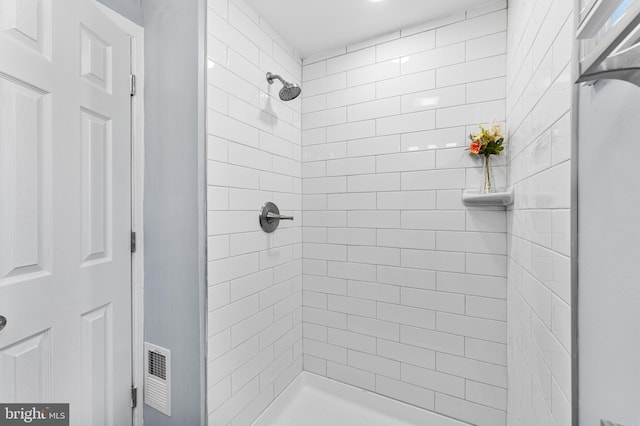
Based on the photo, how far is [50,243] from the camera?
0.91 meters

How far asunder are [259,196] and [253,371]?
0.92 m

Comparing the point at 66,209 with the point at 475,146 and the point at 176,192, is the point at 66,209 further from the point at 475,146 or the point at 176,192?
the point at 475,146

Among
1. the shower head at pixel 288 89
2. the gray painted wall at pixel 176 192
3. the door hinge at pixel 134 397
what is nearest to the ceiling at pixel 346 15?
the shower head at pixel 288 89

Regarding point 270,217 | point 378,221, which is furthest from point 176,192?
point 378,221

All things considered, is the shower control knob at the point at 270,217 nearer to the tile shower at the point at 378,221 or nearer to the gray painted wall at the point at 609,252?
the tile shower at the point at 378,221

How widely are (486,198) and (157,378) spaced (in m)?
1.71

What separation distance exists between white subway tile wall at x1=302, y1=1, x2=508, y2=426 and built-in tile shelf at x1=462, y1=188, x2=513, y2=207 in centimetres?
7

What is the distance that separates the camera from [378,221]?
1.61 meters

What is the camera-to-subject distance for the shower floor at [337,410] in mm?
1491

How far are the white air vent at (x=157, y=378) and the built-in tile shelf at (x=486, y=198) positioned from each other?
1560mm

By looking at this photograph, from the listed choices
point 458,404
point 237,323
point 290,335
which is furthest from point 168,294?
point 458,404

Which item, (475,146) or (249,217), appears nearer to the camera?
(475,146)

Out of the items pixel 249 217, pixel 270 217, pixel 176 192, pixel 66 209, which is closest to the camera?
pixel 66 209

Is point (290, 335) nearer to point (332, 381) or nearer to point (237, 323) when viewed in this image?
point (332, 381)
